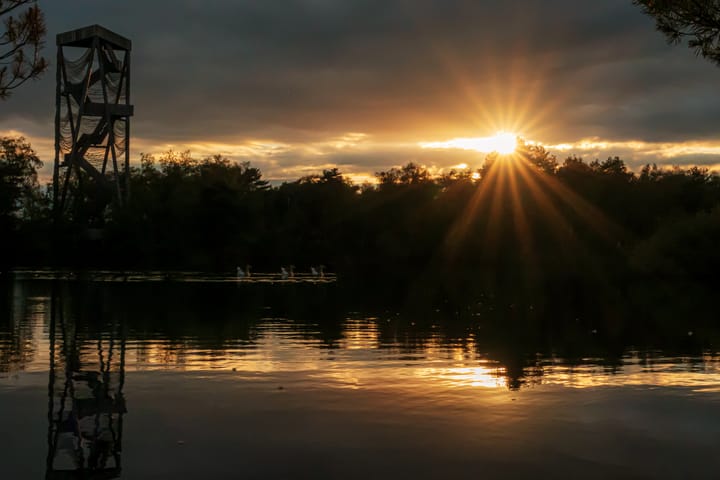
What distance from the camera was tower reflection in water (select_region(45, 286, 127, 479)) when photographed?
373 inches

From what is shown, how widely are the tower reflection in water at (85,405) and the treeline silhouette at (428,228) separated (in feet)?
105

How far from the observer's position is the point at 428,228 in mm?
95812

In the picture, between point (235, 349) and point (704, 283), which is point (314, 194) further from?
point (235, 349)

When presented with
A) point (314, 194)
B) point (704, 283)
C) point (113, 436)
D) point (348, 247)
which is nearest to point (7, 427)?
point (113, 436)

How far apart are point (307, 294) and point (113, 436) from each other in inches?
1483

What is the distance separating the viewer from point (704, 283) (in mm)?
62250

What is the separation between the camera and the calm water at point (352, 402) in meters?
9.67

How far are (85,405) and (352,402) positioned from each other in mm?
4393

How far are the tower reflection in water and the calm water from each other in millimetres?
46

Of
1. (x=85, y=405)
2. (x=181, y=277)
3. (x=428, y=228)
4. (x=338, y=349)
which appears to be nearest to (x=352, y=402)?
(x=85, y=405)

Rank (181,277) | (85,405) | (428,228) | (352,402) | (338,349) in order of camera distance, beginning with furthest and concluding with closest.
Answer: (428,228) < (181,277) < (338,349) < (352,402) < (85,405)

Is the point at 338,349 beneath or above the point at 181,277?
beneath

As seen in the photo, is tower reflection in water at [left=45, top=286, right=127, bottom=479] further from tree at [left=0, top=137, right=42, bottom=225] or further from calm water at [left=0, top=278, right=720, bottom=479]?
tree at [left=0, top=137, right=42, bottom=225]

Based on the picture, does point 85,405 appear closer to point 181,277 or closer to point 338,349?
point 338,349
